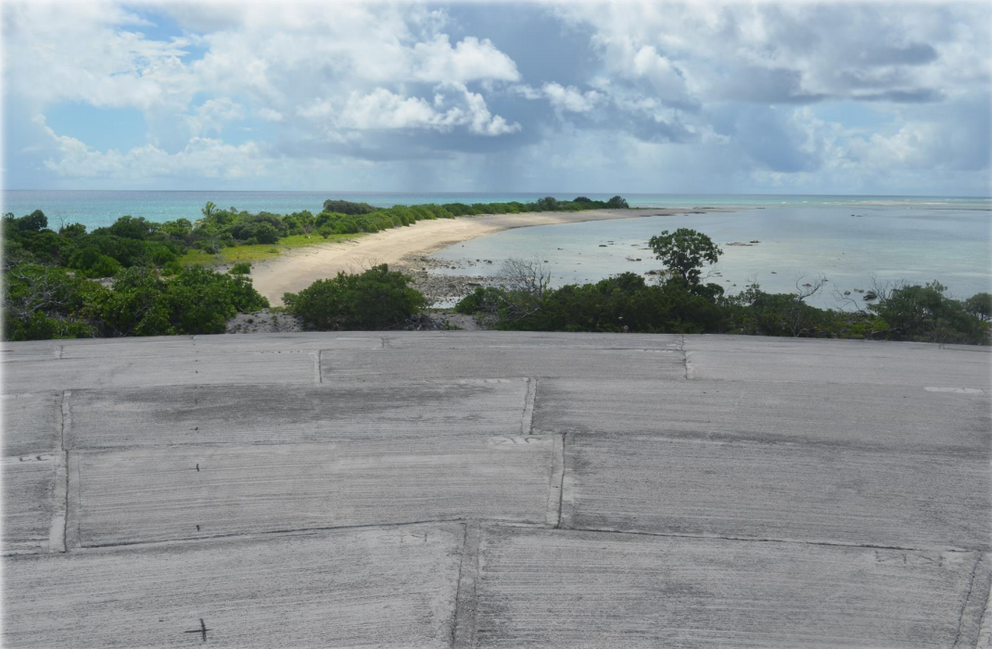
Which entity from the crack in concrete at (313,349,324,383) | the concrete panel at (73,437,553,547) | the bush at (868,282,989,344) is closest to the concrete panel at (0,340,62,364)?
the crack in concrete at (313,349,324,383)

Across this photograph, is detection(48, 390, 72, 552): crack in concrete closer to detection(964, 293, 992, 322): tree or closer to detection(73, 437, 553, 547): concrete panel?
detection(73, 437, 553, 547): concrete panel

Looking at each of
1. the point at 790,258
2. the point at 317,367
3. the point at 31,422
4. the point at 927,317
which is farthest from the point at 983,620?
the point at 790,258

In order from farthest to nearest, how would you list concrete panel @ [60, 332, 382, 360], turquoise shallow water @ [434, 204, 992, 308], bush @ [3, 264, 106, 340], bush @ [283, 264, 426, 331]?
turquoise shallow water @ [434, 204, 992, 308] → bush @ [283, 264, 426, 331] → bush @ [3, 264, 106, 340] → concrete panel @ [60, 332, 382, 360]

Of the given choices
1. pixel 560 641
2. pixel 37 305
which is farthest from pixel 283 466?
pixel 37 305

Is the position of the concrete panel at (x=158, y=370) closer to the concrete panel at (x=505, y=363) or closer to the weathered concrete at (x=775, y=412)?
the concrete panel at (x=505, y=363)

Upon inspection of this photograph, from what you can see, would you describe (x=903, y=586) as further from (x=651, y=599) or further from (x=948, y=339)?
(x=948, y=339)
